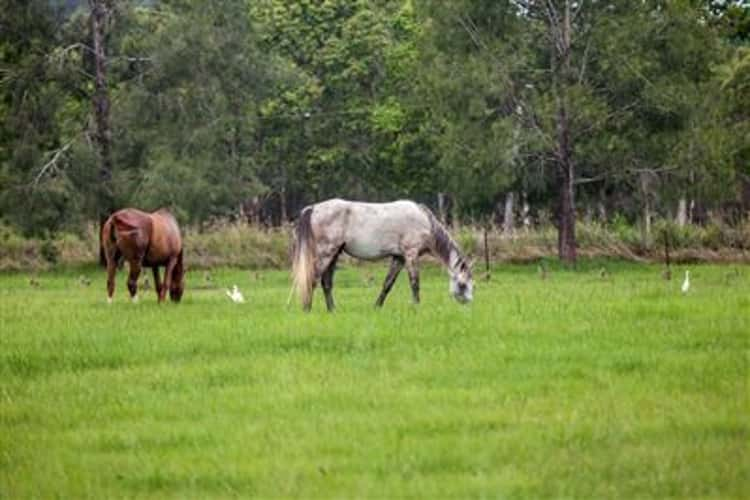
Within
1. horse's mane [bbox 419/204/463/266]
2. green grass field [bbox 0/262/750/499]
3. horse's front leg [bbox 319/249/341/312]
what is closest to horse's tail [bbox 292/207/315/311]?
horse's front leg [bbox 319/249/341/312]

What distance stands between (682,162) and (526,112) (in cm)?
539

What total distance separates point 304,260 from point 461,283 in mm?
2690

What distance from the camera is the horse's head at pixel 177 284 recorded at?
23.8 metres

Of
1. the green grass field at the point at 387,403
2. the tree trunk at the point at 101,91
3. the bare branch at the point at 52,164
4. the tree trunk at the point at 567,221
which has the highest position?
the tree trunk at the point at 101,91

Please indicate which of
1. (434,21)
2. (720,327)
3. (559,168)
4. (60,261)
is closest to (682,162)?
(559,168)

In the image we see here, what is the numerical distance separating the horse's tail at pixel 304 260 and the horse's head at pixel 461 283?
245 centimetres

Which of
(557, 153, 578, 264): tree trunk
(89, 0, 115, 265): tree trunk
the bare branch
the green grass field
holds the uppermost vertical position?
(89, 0, 115, 265): tree trunk

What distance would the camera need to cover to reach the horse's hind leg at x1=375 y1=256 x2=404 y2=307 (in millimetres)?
20609

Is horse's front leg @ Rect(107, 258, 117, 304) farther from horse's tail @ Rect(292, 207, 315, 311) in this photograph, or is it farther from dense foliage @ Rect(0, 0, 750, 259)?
dense foliage @ Rect(0, 0, 750, 259)

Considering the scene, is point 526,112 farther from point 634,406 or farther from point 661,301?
point 634,406

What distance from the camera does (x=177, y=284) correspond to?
2397cm

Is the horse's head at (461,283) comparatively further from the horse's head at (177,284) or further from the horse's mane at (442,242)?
the horse's head at (177,284)

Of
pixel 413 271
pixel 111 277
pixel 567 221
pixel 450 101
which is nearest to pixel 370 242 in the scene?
pixel 413 271

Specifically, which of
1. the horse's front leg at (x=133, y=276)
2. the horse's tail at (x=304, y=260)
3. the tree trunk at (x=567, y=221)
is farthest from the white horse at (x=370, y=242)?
the tree trunk at (x=567, y=221)
